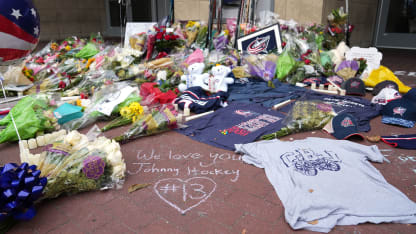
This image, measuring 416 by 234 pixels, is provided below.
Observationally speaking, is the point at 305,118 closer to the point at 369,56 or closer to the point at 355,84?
the point at 355,84

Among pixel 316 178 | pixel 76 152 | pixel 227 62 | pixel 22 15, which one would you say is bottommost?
pixel 316 178

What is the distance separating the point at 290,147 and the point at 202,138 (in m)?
0.95

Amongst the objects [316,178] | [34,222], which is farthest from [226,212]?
[34,222]

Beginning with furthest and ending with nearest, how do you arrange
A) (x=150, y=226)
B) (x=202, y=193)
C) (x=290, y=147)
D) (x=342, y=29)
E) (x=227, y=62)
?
(x=342, y=29)
(x=227, y=62)
(x=290, y=147)
(x=202, y=193)
(x=150, y=226)

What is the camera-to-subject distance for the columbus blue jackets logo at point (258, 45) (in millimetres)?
6402

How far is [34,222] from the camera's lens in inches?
77.8

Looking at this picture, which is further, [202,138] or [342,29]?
[342,29]

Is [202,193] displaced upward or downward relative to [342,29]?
downward

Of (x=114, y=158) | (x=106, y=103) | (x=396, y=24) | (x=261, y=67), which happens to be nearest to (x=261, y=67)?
(x=261, y=67)

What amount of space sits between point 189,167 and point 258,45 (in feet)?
14.6

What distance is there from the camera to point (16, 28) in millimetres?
2152

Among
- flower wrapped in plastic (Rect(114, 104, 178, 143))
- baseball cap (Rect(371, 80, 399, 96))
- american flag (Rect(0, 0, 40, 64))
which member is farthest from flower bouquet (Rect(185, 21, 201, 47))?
american flag (Rect(0, 0, 40, 64))

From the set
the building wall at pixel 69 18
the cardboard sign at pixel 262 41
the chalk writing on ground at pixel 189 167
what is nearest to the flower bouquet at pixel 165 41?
the cardboard sign at pixel 262 41

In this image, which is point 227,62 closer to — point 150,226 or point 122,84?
point 122,84
